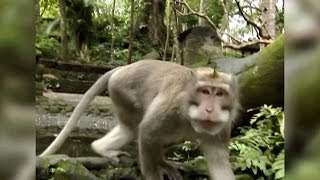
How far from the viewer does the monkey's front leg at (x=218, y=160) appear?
2350 mm

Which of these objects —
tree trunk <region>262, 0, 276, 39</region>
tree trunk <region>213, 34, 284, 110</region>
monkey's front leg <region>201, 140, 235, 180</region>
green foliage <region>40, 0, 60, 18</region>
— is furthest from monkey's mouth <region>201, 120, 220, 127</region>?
green foliage <region>40, 0, 60, 18</region>

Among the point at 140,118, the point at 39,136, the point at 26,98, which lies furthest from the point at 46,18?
the point at 26,98

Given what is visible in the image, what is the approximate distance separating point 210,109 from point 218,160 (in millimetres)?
354

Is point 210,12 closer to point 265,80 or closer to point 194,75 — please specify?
point 265,80

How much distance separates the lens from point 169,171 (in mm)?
2686

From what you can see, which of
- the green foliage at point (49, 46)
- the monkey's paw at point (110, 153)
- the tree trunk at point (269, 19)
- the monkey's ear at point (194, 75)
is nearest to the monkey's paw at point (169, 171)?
the monkey's paw at point (110, 153)

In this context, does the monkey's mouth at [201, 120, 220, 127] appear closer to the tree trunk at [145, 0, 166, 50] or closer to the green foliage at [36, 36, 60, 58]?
the green foliage at [36, 36, 60, 58]

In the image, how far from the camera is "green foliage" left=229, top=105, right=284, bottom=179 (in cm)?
277

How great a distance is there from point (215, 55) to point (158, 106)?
203cm

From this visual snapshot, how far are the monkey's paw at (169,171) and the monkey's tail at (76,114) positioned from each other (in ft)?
1.68

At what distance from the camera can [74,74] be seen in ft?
21.8

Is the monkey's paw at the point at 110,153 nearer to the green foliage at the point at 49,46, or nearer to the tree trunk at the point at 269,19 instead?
the tree trunk at the point at 269,19

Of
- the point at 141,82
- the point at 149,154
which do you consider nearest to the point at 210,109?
the point at 149,154

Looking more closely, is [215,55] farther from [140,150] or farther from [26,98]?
[26,98]
